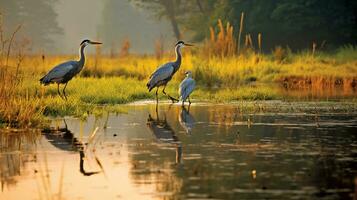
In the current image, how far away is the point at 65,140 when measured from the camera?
12891mm

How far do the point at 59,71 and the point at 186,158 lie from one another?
9613 mm

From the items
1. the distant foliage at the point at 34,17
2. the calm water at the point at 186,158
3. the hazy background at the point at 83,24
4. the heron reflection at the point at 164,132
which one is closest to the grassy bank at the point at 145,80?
the calm water at the point at 186,158

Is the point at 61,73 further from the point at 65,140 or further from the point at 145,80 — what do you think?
the point at 65,140

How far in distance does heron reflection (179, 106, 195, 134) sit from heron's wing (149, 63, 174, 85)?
236cm

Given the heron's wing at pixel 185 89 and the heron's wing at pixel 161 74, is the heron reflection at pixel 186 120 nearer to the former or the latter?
the heron's wing at pixel 185 89

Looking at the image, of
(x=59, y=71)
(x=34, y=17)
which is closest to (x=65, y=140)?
(x=59, y=71)

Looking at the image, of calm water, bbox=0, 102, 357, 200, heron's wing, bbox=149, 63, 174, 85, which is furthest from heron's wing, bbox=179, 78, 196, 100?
calm water, bbox=0, 102, 357, 200

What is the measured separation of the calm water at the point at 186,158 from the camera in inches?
346

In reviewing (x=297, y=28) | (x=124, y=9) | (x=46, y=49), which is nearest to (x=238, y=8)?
(x=297, y=28)

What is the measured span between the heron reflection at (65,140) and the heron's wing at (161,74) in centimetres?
623

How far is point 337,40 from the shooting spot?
147ft

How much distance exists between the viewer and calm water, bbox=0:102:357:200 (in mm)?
8797

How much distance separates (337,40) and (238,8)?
534 centimetres

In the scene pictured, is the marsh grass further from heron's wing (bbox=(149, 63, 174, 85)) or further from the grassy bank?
heron's wing (bbox=(149, 63, 174, 85))
